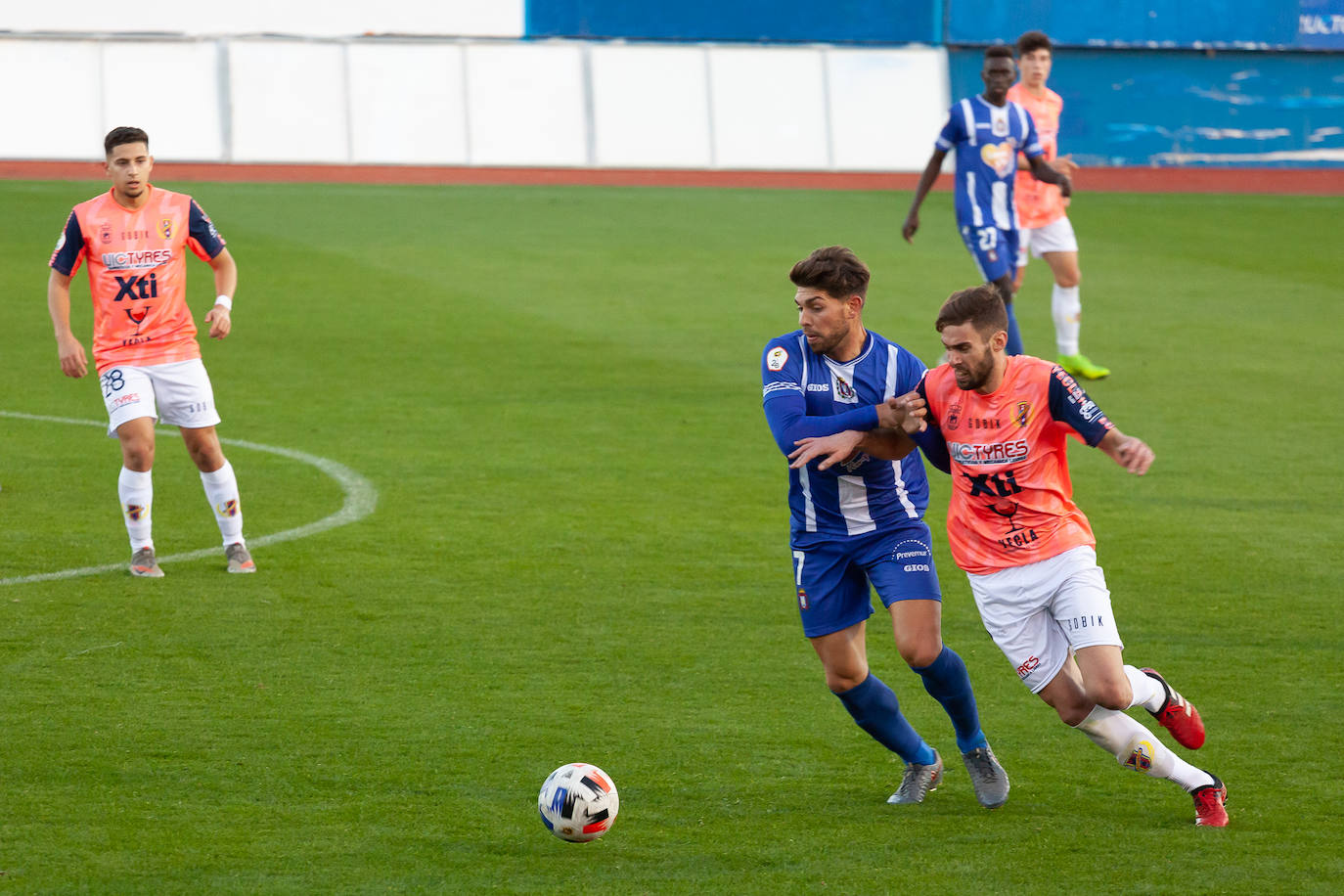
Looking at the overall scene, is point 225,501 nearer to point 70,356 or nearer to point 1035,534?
point 70,356

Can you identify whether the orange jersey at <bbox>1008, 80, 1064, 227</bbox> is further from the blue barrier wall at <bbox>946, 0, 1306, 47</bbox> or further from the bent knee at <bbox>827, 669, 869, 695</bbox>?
the blue barrier wall at <bbox>946, 0, 1306, 47</bbox>

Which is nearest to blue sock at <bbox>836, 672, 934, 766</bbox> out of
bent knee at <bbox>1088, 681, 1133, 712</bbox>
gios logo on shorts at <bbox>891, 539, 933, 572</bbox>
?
gios logo on shorts at <bbox>891, 539, 933, 572</bbox>

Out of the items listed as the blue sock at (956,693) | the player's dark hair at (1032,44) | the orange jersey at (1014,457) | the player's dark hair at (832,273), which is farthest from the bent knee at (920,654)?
the player's dark hair at (1032,44)

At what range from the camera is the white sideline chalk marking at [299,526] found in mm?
8398

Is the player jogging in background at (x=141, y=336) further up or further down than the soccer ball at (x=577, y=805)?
further up

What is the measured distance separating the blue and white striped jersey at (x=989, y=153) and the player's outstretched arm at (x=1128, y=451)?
318 inches

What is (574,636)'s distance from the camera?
24.6 feet

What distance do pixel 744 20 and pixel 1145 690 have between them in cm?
2639

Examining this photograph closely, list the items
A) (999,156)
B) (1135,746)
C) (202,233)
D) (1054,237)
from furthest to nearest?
(1054,237) < (999,156) < (202,233) < (1135,746)

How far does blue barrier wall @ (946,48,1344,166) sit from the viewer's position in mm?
30484

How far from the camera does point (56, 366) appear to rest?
46.9 feet

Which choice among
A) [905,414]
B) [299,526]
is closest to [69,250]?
[299,526]

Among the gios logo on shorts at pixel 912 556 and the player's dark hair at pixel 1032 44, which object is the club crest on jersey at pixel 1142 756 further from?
the player's dark hair at pixel 1032 44

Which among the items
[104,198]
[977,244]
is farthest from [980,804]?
[977,244]
